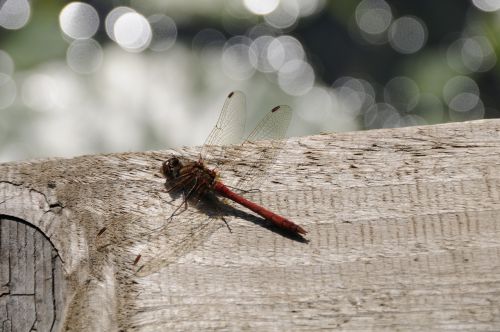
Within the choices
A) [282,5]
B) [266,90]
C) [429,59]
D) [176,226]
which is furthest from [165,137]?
[176,226]

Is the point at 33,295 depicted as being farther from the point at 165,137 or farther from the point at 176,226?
the point at 165,137

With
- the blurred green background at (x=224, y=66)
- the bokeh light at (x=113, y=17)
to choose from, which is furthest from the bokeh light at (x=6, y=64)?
the bokeh light at (x=113, y=17)

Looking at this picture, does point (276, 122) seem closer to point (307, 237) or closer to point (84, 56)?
point (307, 237)

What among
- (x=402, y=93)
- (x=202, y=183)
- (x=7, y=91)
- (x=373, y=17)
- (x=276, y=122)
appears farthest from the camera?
(x=373, y=17)

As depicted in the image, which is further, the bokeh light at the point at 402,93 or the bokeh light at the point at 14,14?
the bokeh light at the point at 14,14

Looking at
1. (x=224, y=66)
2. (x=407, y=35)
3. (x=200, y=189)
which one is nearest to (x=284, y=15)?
(x=224, y=66)

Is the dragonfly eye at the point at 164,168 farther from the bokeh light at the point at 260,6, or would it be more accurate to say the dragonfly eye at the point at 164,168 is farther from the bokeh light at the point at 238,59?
the bokeh light at the point at 260,6

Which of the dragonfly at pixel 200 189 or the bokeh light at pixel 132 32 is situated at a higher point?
the bokeh light at pixel 132 32

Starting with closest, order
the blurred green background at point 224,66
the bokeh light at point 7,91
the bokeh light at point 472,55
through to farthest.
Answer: the blurred green background at point 224,66 < the bokeh light at point 7,91 < the bokeh light at point 472,55

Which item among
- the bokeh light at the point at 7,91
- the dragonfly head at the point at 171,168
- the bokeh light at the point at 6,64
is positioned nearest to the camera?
the dragonfly head at the point at 171,168
